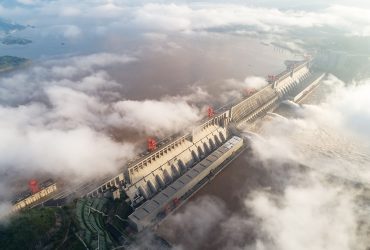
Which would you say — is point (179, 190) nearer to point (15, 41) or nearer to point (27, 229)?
point (27, 229)

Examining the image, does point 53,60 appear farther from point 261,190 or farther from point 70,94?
point 261,190

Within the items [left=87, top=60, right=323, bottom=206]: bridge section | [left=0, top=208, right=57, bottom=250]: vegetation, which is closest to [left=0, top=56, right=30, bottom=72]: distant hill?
[left=87, top=60, right=323, bottom=206]: bridge section

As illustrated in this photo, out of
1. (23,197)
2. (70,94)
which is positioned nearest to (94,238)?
(23,197)

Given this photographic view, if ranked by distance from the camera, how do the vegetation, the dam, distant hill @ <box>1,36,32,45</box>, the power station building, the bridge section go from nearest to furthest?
the vegetation < the power station building < the dam < the bridge section < distant hill @ <box>1,36,32,45</box>

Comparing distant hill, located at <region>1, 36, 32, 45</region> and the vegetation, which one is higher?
the vegetation

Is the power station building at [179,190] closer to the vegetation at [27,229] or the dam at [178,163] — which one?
the dam at [178,163]

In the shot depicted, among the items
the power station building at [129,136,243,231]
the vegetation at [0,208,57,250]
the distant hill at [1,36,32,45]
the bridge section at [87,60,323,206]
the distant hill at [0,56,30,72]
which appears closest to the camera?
the vegetation at [0,208,57,250]

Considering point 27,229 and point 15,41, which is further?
point 15,41

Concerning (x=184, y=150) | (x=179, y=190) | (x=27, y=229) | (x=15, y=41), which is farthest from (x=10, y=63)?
(x=27, y=229)

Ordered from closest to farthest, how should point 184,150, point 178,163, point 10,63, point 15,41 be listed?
point 178,163 → point 184,150 → point 10,63 → point 15,41

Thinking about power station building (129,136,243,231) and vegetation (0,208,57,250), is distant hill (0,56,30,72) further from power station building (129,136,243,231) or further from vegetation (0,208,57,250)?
vegetation (0,208,57,250)
